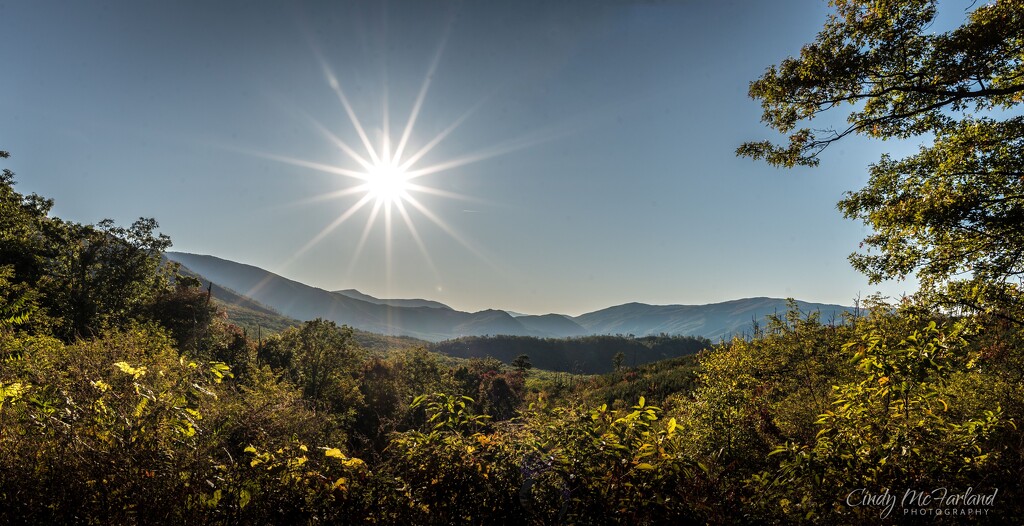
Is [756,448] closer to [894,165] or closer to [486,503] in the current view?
[894,165]

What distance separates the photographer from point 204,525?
268cm

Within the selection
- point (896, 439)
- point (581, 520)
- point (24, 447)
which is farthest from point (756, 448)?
point (24, 447)

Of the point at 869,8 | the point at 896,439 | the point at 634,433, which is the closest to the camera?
the point at 634,433

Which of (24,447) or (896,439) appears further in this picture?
(896,439)

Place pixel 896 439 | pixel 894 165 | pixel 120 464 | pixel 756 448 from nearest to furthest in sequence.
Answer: pixel 120 464, pixel 896 439, pixel 894 165, pixel 756 448

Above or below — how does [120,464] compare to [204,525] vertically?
above

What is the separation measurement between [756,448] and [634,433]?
317 inches

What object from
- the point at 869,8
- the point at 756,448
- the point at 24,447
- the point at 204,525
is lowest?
the point at 756,448
